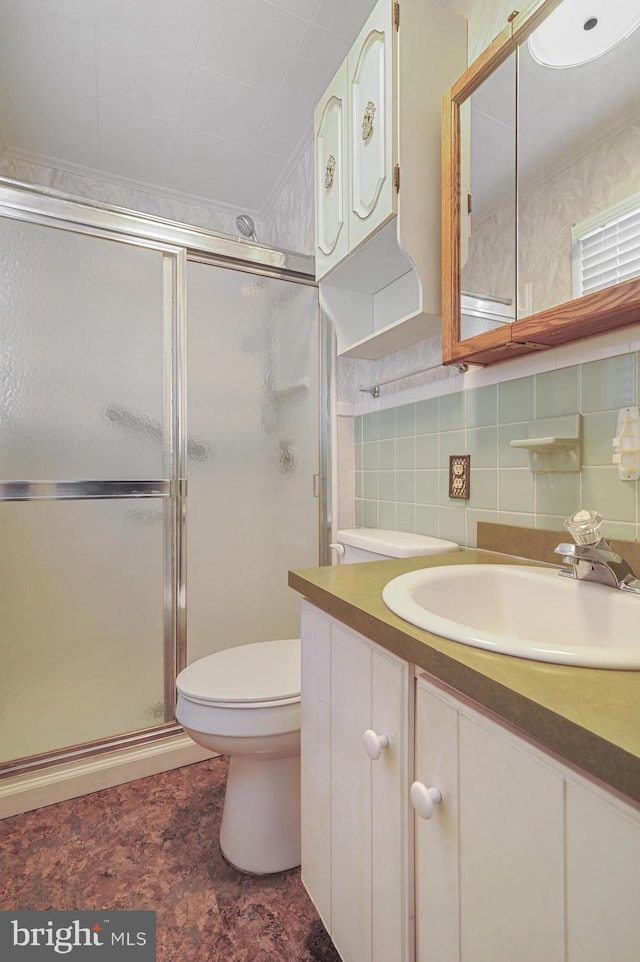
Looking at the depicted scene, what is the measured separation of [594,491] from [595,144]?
0.66 meters

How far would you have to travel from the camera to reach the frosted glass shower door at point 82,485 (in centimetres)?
138

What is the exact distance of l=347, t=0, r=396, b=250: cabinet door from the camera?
1.14 m

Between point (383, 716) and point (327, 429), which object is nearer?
point (383, 716)

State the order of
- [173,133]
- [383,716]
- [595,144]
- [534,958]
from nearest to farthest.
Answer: [534,958]
[383,716]
[595,144]
[173,133]

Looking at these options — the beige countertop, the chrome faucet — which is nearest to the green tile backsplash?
the chrome faucet

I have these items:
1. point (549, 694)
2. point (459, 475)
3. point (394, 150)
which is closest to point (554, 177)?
point (394, 150)

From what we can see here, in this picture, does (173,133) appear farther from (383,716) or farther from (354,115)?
(383,716)

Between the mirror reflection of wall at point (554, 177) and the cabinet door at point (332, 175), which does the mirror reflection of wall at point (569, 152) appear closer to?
the mirror reflection of wall at point (554, 177)

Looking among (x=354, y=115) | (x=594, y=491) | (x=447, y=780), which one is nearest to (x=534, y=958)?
(x=447, y=780)

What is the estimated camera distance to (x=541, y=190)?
0.92 metres

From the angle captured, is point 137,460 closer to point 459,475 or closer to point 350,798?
point 459,475

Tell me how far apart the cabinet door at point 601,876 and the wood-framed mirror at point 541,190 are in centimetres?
73

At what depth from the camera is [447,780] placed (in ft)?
1.75

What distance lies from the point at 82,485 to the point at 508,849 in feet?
4.74
